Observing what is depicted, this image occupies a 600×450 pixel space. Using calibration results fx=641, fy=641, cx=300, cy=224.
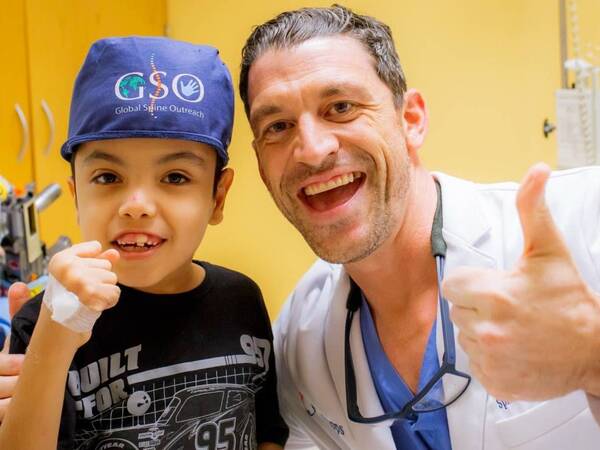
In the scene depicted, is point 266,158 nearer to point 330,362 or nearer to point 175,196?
point 175,196

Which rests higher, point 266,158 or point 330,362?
point 266,158

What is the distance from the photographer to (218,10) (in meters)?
3.60

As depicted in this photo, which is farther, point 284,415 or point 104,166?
point 284,415

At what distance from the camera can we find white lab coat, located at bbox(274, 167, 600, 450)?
115cm

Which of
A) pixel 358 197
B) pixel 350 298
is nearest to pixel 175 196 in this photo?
pixel 358 197

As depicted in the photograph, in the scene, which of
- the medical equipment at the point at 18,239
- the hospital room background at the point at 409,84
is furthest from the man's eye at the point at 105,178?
the hospital room background at the point at 409,84

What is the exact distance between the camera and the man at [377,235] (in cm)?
118

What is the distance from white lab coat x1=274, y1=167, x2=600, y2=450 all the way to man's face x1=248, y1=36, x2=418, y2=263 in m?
0.16

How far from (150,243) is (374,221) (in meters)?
0.45

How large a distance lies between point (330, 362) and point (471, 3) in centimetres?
218

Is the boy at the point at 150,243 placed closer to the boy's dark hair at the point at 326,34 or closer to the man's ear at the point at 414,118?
the boy's dark hair at the point at 326,34

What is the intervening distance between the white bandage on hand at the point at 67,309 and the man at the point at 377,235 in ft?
1.73

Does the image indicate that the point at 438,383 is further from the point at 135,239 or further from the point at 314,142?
the point at 135,239

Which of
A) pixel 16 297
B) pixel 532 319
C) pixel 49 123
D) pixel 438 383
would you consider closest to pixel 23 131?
pixel 49 123
